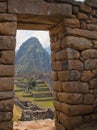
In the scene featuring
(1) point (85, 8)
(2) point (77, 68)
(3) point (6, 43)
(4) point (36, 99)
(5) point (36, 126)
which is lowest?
(4) point (36, 99)

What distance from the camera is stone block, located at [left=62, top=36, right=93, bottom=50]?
5754 mm

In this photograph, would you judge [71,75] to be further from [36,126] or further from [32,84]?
[32,84]

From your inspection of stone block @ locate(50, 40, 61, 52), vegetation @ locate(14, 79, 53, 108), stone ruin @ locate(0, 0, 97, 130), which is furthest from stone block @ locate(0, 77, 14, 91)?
vegetation @ locate(14, 79, 53, 108)

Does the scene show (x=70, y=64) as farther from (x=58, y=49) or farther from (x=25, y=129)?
(x=25, y=129)

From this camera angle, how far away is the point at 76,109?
570 cm

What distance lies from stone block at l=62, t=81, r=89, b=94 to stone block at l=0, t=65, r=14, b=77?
1.35m

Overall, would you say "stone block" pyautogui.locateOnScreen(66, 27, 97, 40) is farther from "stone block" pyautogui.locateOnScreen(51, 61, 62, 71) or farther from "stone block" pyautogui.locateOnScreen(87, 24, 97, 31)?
"stone block" pyautogui.locateOnScreen(51, 61, 62, 71)

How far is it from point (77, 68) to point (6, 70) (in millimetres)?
1698

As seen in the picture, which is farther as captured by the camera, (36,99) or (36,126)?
(36,99)

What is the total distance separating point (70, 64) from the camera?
572cm

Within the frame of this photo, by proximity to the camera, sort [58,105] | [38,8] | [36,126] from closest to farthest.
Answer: [38,8] < [58,105] < [36,126]

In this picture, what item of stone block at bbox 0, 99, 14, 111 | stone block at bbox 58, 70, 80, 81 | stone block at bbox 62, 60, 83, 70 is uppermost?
stone block at bbox 62, 60, 83, 70

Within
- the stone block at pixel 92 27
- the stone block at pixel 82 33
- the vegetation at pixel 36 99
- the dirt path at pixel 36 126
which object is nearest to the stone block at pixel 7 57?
the stone block at pixel 82 33

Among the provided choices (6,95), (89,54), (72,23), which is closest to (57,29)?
(72,23)
